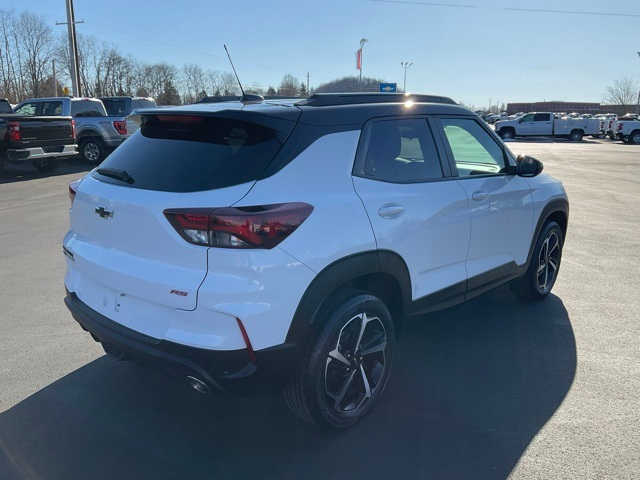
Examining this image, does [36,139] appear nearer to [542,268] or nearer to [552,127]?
[542,268]

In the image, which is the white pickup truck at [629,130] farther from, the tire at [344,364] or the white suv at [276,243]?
the tire at [344,364]

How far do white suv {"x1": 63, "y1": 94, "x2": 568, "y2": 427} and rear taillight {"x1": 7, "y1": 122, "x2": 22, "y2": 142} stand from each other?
1117 cm

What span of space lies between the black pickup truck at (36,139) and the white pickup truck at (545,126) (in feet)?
100

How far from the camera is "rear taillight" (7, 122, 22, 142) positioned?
12.4 meters

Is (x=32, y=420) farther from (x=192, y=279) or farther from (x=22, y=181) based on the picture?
(x=22, y=181)

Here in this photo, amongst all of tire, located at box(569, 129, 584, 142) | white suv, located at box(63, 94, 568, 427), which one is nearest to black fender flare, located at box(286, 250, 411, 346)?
white suv, located at box(63, 94, 568, 427)

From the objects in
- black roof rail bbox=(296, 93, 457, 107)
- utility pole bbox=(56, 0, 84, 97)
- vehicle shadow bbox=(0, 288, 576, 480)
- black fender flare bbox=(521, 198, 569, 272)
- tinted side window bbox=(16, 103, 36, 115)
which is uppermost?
utility pole bbox=(56, 0, 84, 97)

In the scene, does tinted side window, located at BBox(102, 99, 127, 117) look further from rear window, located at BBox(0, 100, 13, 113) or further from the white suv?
the white suv

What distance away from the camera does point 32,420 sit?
2979mm

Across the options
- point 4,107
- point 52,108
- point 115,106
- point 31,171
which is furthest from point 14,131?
point 115,106

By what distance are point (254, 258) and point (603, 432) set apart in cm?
224

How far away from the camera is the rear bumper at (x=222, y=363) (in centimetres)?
239

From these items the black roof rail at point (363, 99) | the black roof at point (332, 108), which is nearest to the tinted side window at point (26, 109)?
the black roof at point (332, 108)

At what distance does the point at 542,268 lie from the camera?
190 inches
